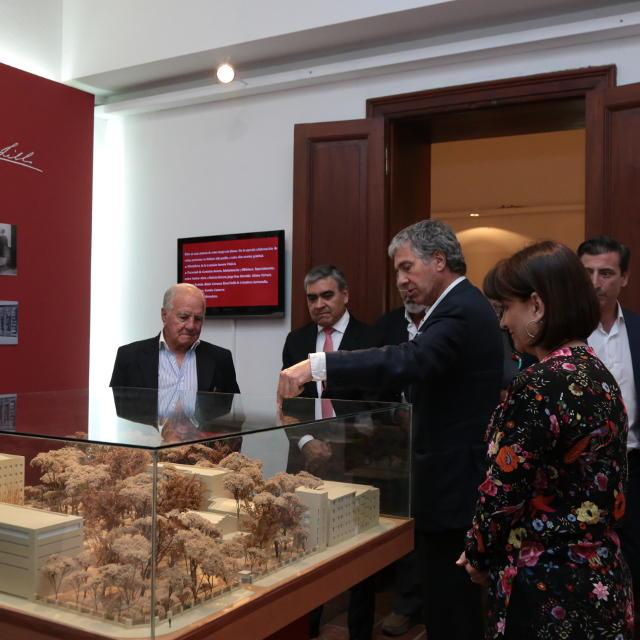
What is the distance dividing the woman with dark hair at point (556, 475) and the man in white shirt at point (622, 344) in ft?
5.71

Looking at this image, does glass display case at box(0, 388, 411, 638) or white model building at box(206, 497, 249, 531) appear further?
white model building at box(206, 497, 249, 531)

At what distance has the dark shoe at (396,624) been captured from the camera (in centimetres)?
383

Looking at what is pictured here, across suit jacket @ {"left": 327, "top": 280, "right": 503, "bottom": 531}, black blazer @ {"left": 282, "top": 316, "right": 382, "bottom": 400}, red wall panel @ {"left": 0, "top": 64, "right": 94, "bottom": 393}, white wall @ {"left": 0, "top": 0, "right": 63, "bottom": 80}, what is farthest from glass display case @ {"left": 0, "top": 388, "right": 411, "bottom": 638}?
white wall @ {"left": 0, "top": 0, "right": 63, "bottom": 80}

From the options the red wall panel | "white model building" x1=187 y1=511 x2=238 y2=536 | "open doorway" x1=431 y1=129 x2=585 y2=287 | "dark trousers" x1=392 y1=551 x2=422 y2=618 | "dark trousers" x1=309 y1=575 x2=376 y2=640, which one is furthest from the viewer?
"open doorway" x1=431 y1=129 x2=585 y2=287

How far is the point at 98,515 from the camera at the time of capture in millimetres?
1618

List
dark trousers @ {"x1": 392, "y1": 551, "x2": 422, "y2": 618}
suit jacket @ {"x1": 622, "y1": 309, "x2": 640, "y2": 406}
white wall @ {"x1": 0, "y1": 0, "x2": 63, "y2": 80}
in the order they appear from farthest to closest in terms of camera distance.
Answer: white wall @ {"x1": 0, "y1": 0, "x2": 63, "y2": 80}, dark trousers @ {"x1": 392, "y1": 551, "x2": 422, "y2": 618}, suit jacket @ {"x1": 622, "y1": 309, "x2": 640, "y2": 406}

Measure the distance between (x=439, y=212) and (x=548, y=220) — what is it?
145cm

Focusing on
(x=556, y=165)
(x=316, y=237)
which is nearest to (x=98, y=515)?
(x=316, y=237)

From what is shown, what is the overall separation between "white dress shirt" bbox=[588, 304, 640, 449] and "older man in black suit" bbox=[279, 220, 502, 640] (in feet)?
3.30

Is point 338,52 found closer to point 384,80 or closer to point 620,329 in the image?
point 384,80

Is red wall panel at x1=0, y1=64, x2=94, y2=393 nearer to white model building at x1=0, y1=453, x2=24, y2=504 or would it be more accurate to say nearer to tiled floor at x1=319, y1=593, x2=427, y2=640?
tiled floor at x1=319, y1=593, x2=427, y2=640

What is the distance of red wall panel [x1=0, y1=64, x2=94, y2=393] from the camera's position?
494 cm

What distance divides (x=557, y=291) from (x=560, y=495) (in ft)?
1.44
